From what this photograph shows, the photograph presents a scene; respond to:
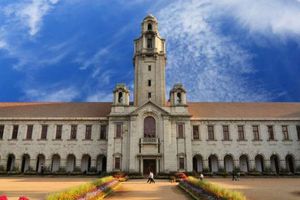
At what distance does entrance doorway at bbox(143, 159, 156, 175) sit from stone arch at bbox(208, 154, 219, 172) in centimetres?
1006

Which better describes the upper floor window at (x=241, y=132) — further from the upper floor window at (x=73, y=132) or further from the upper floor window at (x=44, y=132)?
the upper floor window at (x=44, y=132)

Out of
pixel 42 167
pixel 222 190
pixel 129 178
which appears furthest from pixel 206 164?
pixel 222 190

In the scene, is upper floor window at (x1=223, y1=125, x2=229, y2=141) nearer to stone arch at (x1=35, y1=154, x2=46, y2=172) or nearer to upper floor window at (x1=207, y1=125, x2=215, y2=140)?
upper floor window at (x1=207, y1=125, x2=215, y2=140)

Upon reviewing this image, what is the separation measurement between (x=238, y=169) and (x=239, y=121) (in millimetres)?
7976

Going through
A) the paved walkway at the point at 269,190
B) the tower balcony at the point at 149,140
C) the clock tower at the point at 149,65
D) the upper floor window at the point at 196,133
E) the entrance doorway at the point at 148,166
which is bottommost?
the paved walkway at the point at 269,190

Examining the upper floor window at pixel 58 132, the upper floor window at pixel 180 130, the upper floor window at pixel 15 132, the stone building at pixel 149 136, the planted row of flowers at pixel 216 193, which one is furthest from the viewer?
the upper floor window at pixel 15 132

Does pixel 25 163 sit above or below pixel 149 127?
below

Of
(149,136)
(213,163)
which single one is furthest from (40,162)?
(213,163)

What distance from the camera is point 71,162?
45875 millimetres

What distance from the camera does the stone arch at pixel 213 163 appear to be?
4500 centimetres

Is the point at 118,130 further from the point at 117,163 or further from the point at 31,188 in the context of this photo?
the point at 31,188

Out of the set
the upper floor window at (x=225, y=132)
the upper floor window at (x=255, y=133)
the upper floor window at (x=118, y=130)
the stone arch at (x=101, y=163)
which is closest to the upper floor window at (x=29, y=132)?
the stone arch at (x=101, y=163)

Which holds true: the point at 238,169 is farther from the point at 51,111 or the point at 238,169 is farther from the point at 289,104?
the point at 51,111

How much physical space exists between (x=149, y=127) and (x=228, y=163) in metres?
14.9
